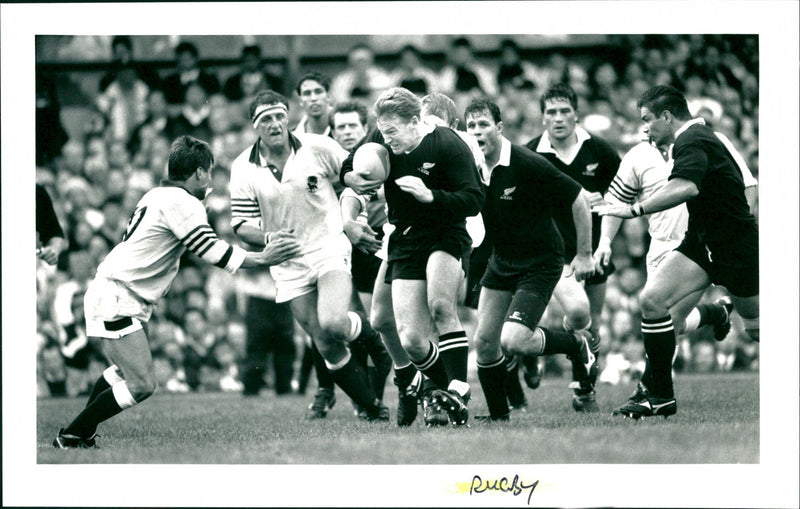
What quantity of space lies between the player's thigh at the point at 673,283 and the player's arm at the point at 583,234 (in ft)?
1.34

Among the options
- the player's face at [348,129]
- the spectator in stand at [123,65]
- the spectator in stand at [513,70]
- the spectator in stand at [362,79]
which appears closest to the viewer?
the player's face at [348,129]

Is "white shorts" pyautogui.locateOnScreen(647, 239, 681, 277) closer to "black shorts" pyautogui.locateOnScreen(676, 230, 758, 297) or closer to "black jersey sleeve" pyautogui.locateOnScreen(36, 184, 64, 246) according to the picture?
"black shorts" pyautogui.locateOnScreen(676, 230, 758, 297)

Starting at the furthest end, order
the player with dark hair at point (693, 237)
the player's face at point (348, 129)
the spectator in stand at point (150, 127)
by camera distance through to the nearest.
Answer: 1. the spectator in stand at point (150, 127)
2. the player's face at point (348, 129)
3. the player with dark hair at point (693, 237)

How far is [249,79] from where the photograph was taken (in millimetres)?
11336

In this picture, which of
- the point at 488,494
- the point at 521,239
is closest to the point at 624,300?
the point at 521,239

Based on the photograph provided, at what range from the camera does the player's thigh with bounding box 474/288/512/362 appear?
7312mm

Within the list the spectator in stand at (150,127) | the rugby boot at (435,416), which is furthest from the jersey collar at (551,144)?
the spectator in stand at (150,127)

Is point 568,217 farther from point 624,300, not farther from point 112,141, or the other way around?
point 112,141

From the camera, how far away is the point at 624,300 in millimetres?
11406

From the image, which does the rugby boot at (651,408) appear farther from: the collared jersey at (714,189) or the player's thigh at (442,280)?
the player's thigh at (442,280)

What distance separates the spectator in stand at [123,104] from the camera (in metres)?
11.2

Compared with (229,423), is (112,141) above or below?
above

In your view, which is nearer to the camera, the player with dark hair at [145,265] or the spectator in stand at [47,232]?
the player with dark hair at [145,265]

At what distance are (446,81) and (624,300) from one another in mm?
2826
